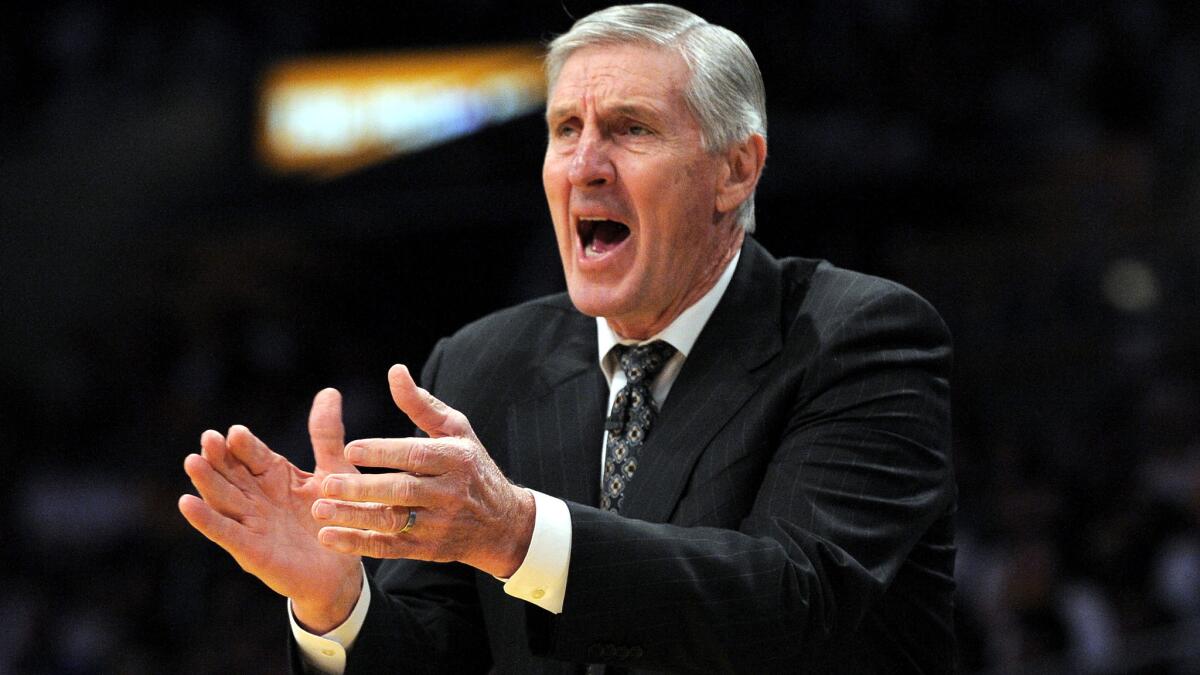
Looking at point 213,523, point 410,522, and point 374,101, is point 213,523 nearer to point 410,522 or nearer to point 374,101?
point 410,522

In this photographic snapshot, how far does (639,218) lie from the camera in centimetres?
244

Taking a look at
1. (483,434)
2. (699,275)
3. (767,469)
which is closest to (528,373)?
(483,434)

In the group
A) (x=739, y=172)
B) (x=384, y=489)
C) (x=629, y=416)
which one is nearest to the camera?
(x=384, y=489)

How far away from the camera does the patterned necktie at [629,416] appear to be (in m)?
2.39

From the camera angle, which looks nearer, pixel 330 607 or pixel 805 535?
pixel 805 535

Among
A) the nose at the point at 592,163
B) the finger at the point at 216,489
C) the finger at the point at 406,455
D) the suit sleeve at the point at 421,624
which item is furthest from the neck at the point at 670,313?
the finger at the point at 406,455

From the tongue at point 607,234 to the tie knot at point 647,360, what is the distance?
0.59 ft

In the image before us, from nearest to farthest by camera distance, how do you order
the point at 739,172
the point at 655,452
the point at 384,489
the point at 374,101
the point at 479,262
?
the point at 384,489
the point at 655,452
the point at 739,172
the point at 479,262
the point at 374,101

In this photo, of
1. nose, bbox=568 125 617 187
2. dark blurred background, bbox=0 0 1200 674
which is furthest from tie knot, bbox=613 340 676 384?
dark blurred background, bbox=0 0 1200 674

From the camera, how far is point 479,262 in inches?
392

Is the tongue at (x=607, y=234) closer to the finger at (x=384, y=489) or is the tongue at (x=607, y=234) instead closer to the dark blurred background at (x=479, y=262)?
the finger at (x=384, y=489)

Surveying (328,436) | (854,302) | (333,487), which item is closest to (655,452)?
(854,302)

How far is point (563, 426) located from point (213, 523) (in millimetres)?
626

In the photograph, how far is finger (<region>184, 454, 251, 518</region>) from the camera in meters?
2.13
